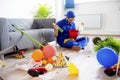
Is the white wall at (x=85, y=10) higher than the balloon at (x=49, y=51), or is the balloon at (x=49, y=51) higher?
the white wall at (x=85, y=10)

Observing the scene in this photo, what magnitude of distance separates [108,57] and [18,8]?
2.57m

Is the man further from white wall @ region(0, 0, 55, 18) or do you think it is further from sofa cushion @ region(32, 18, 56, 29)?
white wall @ region(0, 0, 55, 18)

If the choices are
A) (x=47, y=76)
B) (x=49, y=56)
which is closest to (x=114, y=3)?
(x=49, y=56)

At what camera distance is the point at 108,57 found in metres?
1.56

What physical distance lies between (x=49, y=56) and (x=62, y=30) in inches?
38.6

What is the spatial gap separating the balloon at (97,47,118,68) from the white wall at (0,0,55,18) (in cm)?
228

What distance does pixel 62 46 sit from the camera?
9.44 feet

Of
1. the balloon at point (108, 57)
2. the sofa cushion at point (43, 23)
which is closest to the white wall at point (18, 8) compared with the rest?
the sofa cushion at point (43, 23)

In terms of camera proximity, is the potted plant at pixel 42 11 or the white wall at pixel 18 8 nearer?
→ the white wall at pixel 18 8

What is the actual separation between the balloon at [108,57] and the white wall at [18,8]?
228 centimetres

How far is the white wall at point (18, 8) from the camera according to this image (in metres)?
3.23

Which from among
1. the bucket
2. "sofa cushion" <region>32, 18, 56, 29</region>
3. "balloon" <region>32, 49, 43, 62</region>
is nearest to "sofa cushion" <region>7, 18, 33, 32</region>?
"sofa cushion" <region>32, 18, 56, 29</region>

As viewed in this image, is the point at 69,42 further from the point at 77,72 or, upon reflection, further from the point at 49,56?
the point at 77,72

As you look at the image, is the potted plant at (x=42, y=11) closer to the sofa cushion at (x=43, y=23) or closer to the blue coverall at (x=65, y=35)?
the sofa cushion at (x=43, y=23)
